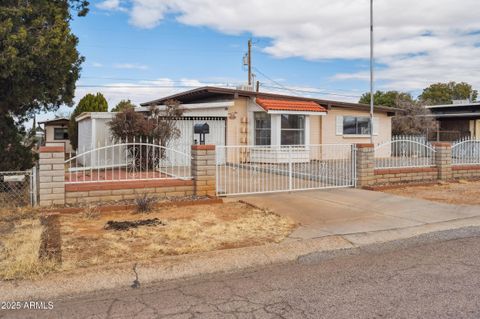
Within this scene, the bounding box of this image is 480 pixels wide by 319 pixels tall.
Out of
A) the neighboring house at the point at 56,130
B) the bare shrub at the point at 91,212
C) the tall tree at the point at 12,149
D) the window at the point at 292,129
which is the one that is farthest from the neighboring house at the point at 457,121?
the bare shrub at the point at 91,212

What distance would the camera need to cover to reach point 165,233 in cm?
662

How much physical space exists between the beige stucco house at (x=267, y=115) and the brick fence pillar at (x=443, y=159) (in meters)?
6.88

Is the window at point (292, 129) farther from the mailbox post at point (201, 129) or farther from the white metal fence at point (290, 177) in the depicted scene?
the white metal fence at point (290, 177)

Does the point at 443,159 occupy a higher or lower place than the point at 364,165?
higher

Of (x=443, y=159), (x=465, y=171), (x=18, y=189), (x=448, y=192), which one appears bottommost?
(x=448, y=192)

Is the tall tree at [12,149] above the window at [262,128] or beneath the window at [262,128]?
beneath

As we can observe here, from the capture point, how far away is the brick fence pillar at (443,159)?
13227 mm

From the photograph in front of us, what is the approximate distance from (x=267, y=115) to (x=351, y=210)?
10920 millimetres

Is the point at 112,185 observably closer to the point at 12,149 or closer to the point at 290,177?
the point at 12,149

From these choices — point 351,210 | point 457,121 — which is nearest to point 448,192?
point 351,210

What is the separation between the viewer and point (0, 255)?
17.7ft

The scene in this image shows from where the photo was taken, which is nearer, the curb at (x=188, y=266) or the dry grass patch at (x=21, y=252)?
the curb at (x=188, y=266)

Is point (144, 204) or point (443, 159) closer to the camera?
point (144, 204)

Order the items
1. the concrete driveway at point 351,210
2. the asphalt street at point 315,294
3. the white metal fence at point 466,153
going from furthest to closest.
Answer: the white metal fence at point 466,153, the concrete driveway at point 351,210, the asphalt street at point 315,294
